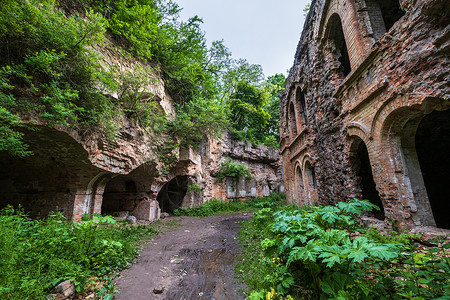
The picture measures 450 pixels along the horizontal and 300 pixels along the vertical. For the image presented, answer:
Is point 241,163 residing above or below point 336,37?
below

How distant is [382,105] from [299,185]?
7.13 metres

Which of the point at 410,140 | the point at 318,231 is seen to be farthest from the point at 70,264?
the point at 410,140

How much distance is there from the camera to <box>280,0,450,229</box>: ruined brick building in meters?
3.26

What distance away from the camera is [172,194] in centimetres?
1402

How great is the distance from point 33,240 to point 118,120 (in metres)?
4.17

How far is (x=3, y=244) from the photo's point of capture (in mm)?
2750

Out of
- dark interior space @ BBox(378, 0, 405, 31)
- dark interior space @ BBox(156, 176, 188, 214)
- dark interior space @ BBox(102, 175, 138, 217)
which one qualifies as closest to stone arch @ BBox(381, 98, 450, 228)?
dark interior space @ BBox(378, 0, 405, 31)

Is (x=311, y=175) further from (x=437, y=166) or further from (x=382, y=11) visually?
(x=382, y=11)

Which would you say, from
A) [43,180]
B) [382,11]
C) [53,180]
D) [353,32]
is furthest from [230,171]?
[382,11]

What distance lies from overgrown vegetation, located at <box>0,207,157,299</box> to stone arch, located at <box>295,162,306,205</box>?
856 centimetres

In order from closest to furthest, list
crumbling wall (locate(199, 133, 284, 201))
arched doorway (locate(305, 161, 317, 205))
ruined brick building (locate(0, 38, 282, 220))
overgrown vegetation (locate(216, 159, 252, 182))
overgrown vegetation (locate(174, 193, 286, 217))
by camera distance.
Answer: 1. ruined brick building (locate(0, 38, 282, 220))
2. arched doorway (locate(305, 161, 317, 205))
3. overgrown vegetation (locate(174, 193, 286, 217))
4. crumbling wall (locate(199, 133, 284, 201))
5. overgrown vegetation (locate(216, 159, 252, 182))

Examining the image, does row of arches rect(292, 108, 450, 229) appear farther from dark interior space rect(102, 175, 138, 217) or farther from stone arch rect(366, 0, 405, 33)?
dark interior space rect(102, 175, 138, 217)

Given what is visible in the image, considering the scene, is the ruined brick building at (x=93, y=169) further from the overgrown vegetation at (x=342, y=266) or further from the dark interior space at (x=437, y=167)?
the dark interior space at (x=437, y=167)

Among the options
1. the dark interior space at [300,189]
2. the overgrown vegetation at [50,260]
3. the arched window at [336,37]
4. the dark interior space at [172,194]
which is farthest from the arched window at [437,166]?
the dark interior space at [172,194]
